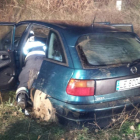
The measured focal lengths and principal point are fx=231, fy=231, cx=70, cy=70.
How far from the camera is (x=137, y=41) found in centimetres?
383

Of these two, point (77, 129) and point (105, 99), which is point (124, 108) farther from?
point (77, 129)

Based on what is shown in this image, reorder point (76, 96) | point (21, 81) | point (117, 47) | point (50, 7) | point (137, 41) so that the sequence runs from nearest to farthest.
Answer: point (76, 96)
point (117, 47)
point (137, 41)
point (21, 81)
point (50, 7)

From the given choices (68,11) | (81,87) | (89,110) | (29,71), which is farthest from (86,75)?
(68,11)

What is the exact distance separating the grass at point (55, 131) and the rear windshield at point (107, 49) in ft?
3.00

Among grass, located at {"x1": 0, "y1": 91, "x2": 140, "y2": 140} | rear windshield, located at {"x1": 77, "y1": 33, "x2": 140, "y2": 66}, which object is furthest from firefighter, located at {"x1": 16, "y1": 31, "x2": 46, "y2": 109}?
rear windshield, located at {"x1": 77, "y1": 33, "x2": 140, "y2": 66}

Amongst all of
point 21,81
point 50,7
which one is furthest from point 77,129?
point 50,7

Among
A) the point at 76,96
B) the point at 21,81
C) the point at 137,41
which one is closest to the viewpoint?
the point at 76,96

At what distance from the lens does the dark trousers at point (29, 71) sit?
12.8ft

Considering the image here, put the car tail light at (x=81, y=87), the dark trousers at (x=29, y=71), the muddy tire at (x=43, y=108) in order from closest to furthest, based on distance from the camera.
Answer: the car tail light at (x=81, y=87), the muddy tire at (x=43, y=108), the dark trousers at (x=29, y=71)

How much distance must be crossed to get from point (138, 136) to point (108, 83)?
0.95 metres

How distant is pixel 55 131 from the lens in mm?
3338

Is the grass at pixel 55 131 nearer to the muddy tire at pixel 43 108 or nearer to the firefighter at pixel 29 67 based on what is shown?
the muddy tire at pixel 43 108

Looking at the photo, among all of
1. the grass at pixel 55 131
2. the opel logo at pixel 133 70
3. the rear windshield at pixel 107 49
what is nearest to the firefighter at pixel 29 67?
the grass at pixel 55 131

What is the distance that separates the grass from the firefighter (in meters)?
0.41
